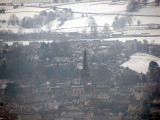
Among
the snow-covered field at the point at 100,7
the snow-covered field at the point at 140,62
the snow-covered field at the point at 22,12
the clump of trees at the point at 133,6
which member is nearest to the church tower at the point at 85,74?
the snow-covered field at the point at 140,62

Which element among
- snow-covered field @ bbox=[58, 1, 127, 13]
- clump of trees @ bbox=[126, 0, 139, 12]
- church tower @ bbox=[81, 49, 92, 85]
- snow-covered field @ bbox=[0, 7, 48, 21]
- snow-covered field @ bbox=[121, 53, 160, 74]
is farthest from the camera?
snow-covered field @ bbox=[58, 1, 127, 13]

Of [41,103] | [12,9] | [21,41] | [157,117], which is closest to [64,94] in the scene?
[41,103]

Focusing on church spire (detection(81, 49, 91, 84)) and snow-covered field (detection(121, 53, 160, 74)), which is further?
snow-covered field (detection(121, 53, 160, 74))

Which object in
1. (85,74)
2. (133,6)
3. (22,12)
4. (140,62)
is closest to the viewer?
(85,74)

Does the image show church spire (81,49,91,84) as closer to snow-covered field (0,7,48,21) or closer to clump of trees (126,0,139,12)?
clump of trees (126,0,139,12)

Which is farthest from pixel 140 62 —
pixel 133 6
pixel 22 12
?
pixel 22 12

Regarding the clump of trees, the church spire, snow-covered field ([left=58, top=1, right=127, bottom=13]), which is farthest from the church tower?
snow-covered field ([left=58, top=1, right=127, bottom=13])

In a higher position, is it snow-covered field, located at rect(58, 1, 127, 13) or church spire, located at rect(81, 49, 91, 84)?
snow-covered field, located at rect(58, 1, 127, 13)

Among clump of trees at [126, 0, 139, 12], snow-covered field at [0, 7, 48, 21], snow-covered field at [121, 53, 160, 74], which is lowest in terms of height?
snow-covered field at [121, 53, 160, 74]

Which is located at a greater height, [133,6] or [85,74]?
[133,6]

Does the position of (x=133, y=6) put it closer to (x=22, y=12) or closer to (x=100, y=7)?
(x=100, y=7)
